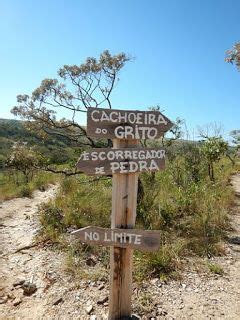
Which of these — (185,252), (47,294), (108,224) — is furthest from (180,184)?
(47,294)

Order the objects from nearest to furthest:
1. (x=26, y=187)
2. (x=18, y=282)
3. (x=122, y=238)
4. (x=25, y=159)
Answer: (x=122, y=238) → (x=18, y=282) → (x=25, y=159) → (x=26, y=187)

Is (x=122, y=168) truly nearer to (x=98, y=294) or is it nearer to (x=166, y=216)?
(x=98, y=294)

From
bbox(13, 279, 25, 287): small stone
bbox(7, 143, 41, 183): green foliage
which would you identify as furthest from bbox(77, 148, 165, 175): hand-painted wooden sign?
bbox(7, 143, 41, 183): green foliage

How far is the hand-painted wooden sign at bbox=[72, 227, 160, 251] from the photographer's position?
3705mm

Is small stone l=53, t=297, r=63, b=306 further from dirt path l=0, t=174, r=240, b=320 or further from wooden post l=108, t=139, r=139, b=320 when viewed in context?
wooden post l=108, t=139, r=139, b=320

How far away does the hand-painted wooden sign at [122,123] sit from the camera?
11.7ft

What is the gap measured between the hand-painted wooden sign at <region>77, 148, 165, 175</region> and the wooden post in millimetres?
123

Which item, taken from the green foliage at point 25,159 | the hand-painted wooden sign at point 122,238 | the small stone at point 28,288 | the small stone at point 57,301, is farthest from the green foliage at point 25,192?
the hand-painted wooden sign at point 122,238

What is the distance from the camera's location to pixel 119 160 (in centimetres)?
363

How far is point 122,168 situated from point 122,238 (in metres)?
0.79

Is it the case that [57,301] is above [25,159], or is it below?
below

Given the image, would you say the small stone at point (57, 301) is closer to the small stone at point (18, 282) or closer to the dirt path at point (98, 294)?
the dirt path at point (98, 294)

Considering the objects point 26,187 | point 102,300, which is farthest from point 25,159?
point 102,300

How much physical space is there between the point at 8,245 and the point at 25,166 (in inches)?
141
